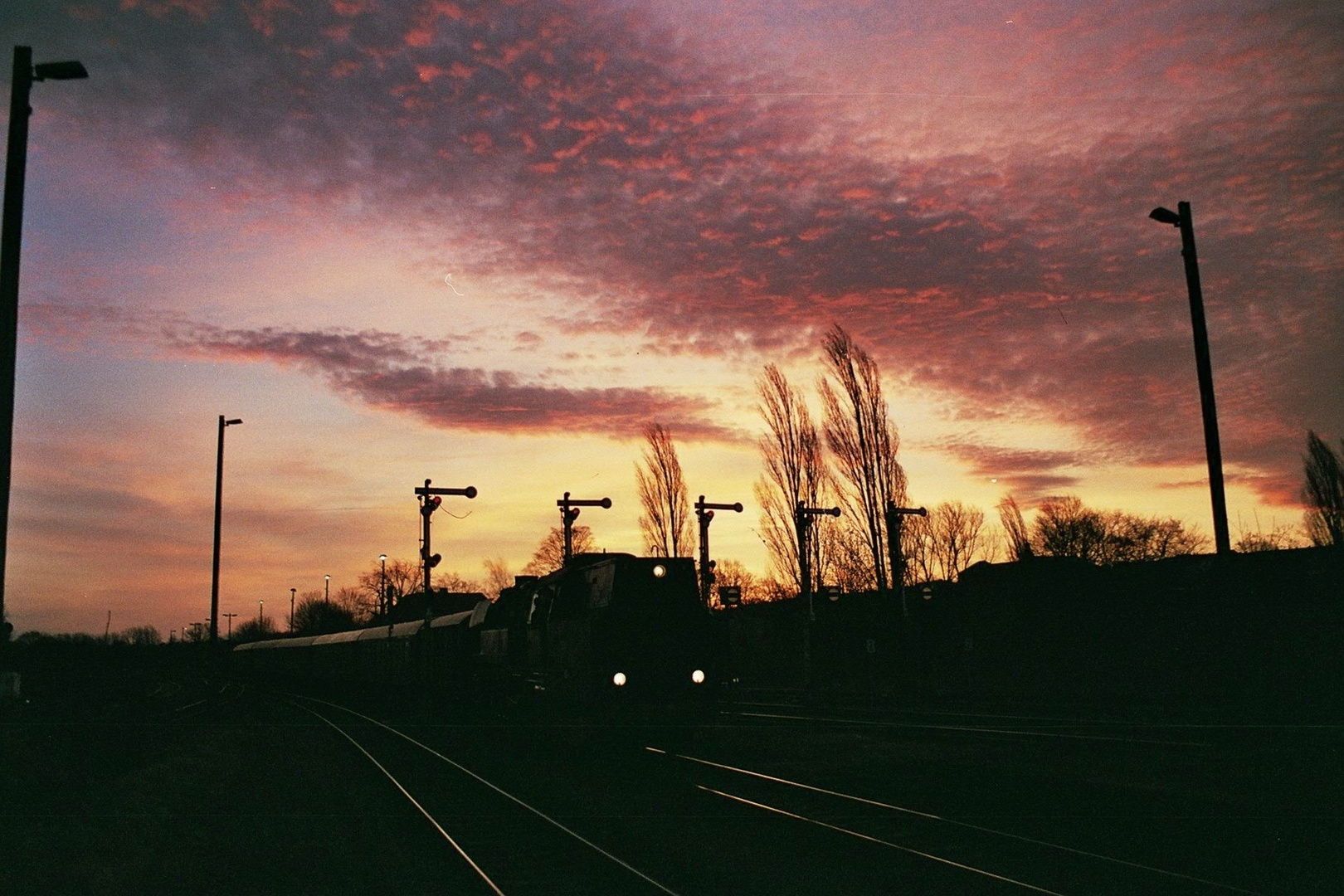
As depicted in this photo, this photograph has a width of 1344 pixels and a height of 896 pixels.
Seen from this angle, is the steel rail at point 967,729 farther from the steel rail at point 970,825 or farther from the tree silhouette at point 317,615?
the tree silhouette at point 317,615

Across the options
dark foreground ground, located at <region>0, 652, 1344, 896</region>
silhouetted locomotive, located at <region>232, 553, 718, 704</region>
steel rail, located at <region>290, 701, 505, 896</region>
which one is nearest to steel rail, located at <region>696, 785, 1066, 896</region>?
dark foreground ground, located at <region>0, 652, 1344, 896</region>

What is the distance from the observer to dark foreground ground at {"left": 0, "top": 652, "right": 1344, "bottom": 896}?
805cm

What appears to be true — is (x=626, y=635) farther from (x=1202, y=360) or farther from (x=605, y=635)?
(x=1202, y=360)

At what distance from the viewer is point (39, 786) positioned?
1386cm

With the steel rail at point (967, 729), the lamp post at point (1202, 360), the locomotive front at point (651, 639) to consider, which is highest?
the lamp post at point (1202, 360)

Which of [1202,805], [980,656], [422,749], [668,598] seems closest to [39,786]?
[422,749]

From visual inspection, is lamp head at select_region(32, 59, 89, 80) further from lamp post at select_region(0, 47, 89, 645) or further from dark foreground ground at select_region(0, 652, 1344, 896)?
dark foreground ground at select_region(0, 652, 1344, 896)

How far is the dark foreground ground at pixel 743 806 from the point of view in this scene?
8.05m

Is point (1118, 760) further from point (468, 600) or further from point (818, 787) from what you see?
point (468, 600)

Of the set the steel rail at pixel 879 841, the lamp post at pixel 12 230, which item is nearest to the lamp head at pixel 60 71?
the lamp post at pixel 12 230

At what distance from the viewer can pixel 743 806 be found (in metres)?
11.5

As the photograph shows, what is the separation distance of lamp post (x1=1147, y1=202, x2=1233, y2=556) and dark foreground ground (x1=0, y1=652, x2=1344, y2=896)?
3895 mm

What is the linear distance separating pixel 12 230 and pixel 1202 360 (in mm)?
17075

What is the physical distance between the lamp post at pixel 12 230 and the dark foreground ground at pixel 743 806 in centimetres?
335
